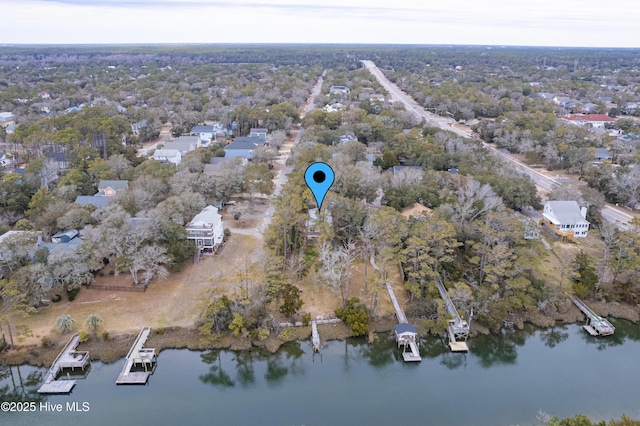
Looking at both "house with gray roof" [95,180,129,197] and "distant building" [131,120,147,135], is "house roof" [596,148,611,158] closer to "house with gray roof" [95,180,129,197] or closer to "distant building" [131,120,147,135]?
"house with gray roof" [95,180,129,197]

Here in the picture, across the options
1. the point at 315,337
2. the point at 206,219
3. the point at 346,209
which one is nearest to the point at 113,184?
the point at 206,219

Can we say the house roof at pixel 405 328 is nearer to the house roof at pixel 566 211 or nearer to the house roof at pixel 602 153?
the house roof at pixel 566 211

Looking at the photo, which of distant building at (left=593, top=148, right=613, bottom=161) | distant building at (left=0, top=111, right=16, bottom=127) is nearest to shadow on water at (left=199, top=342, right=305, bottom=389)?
distant building at (left=593, top=148, right=613, bottom=161)

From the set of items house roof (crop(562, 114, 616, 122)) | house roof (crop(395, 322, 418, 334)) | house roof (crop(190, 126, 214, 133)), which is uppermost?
house roof (crop(562, 114, 616, 122))

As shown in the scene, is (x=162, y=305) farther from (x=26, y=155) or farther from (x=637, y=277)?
(x=26, y=155)

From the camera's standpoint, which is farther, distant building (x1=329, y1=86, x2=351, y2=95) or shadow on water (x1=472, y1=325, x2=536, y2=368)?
distant building (x1=329, y1=86, x2=351, y2=95)

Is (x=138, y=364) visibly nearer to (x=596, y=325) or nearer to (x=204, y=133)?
(x=596, y=325)
